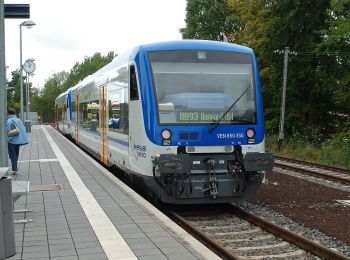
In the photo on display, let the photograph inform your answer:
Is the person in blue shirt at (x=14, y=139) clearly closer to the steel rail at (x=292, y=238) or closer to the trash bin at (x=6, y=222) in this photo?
the steel rail at (x=292, y=238)

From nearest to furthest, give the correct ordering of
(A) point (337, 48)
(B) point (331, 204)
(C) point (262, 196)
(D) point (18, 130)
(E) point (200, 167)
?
(E) point (200, 167)
(B) point (331, 204)
(C) point (262, 196)
(D) point (18, 130)
(A) point (337, 48)

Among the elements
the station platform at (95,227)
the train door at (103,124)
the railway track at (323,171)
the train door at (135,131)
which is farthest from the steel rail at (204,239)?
the railway track at (323,171)

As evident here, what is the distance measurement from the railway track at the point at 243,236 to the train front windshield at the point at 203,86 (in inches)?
66.9

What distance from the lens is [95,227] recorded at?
6918 millimetres

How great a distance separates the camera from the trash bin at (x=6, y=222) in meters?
5.53

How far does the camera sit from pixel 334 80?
93.5 feet

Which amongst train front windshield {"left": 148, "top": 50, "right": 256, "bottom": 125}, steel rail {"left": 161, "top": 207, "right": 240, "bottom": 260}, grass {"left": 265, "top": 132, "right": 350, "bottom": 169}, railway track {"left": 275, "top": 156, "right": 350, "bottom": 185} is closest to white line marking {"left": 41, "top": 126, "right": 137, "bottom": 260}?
steel rail {"left": 161, "top": 207, "right": 240, "bottom": 260}

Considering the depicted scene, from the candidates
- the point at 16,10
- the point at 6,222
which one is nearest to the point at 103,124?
the point at 16,10

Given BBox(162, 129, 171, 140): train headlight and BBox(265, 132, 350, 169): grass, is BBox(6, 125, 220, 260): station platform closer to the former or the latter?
BBox(162, 129, 171, 140): train headlight

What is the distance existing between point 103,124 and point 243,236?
23.8 ft

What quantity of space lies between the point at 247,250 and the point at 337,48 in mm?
20941

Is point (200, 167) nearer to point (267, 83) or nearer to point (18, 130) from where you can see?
point (18, 130)

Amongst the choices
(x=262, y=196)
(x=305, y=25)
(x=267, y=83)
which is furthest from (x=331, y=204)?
(x=267, y=83)

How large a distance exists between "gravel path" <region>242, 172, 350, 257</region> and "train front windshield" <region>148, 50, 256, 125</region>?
5.99ft
